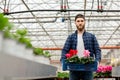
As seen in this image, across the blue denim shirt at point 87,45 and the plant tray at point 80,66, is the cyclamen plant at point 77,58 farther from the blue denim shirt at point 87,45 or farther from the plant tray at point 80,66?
the blue denim shirt at point 87,45

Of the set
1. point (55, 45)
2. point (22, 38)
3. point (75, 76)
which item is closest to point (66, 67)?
point (75, 76)

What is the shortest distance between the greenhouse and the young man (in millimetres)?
346

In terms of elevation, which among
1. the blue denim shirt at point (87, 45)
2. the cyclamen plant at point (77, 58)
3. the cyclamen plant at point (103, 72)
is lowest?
the cyclamen plant at point (103, 72)

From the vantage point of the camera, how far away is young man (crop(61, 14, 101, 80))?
3.35 m

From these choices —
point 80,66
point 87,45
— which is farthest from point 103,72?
point 80,66

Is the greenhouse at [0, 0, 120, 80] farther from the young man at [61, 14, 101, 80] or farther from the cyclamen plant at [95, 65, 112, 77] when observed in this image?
the young man at [61, 14, 101, 80]

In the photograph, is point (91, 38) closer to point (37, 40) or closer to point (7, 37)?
point (7, 37)

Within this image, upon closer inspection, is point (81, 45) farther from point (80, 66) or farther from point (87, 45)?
point (80, 66)

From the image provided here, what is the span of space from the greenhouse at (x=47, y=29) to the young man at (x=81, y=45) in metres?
0.35

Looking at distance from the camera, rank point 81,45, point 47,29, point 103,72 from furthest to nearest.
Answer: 1. point 47,29
2. point 103,72
3. point 81,45

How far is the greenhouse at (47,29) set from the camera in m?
1.34

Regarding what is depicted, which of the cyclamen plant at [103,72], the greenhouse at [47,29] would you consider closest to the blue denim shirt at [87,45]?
the greenhouse at [47,29]

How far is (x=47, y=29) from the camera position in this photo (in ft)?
67.7

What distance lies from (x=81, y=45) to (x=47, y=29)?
17234 millimetres
